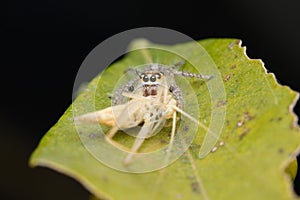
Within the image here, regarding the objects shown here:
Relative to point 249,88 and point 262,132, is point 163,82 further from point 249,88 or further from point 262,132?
point 262,132

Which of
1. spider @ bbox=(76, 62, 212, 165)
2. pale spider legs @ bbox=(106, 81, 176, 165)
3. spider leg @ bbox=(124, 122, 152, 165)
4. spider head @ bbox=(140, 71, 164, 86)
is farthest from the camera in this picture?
spider head @ bbox=(140, 71, 164, 86)

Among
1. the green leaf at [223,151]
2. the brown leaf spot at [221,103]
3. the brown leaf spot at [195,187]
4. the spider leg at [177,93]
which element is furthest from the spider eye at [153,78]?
the brown leaf spot at [195,187]

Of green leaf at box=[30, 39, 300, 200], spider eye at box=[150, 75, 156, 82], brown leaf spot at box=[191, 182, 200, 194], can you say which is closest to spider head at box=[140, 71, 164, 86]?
spider eye at box=[150, 75, 156, 82]

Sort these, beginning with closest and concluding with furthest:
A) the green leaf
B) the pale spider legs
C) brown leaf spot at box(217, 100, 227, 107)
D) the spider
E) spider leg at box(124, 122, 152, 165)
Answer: the green leaf < spider leg at box(124, 122, 152, 165) < the pale spider legs < the spider < brown leaf spot at box(217, 100, 227, 107)

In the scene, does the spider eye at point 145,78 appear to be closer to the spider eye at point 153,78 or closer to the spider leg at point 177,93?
the spider eye at point 153,78

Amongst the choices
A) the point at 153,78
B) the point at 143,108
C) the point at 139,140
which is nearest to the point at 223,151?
the point at 139,140

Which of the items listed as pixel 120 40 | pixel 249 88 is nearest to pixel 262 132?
pixel 249 88

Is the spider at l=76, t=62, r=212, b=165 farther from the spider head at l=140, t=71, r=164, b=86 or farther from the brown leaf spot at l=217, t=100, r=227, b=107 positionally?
the brown leaf spot at l=217, t=100, r=227, b=107
